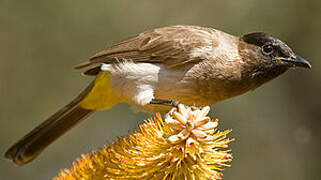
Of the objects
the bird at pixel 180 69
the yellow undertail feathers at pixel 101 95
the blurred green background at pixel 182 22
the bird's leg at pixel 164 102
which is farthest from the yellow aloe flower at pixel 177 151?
the blurred green background at pixel 182 22

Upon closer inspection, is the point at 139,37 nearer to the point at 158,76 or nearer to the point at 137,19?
the point at 158,76

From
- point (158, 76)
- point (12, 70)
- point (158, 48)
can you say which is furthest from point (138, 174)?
point (12, 70)

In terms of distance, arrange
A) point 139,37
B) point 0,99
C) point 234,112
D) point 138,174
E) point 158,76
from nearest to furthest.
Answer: point 138,174
point 158,76
point 139,37
point 234,112
point 0,99

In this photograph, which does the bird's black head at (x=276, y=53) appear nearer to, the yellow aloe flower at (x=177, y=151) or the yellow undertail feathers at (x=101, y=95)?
the yellow undertail feathers at (x=101, y=95)

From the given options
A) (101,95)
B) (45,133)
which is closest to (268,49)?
(101,95)

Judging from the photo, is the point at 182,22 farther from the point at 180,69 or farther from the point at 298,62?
the point at 298,62
